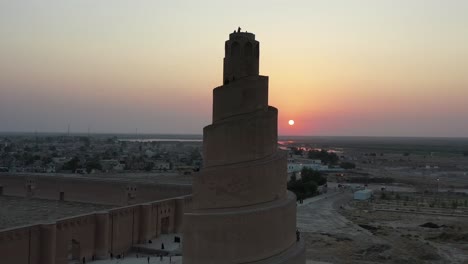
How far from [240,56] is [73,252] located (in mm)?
10585

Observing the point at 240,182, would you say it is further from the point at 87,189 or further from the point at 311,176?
the point at 311,176

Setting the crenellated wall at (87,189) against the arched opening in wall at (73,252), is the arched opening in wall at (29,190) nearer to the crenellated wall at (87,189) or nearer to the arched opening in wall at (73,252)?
the crenellated wall at (87,189)

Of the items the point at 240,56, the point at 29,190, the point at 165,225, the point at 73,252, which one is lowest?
the point at 73,252

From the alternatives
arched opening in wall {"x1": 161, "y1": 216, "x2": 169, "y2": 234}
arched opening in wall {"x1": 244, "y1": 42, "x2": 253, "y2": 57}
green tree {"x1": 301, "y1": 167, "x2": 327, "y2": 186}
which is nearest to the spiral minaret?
arched opening in wall {"x1": 244, "y1": 42, "x2": 253, "y2": 57}

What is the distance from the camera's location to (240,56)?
37.3 ft

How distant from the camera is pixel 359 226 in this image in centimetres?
3291

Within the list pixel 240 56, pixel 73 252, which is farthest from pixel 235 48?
pixel 73 252

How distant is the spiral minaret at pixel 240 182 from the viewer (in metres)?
10.5

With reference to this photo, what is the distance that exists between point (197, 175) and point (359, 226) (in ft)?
79.6

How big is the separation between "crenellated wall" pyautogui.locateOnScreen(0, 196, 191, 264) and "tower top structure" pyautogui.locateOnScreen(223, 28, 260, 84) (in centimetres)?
842

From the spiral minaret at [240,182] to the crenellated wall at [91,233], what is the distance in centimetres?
662

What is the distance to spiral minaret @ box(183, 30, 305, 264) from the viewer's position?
1053 cm

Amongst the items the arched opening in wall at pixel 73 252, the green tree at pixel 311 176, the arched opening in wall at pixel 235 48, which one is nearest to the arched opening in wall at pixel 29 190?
the arched opening in wall at pixel 73 252

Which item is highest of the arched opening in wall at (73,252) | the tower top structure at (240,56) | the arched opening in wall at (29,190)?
the tower top structure at (240,56)
